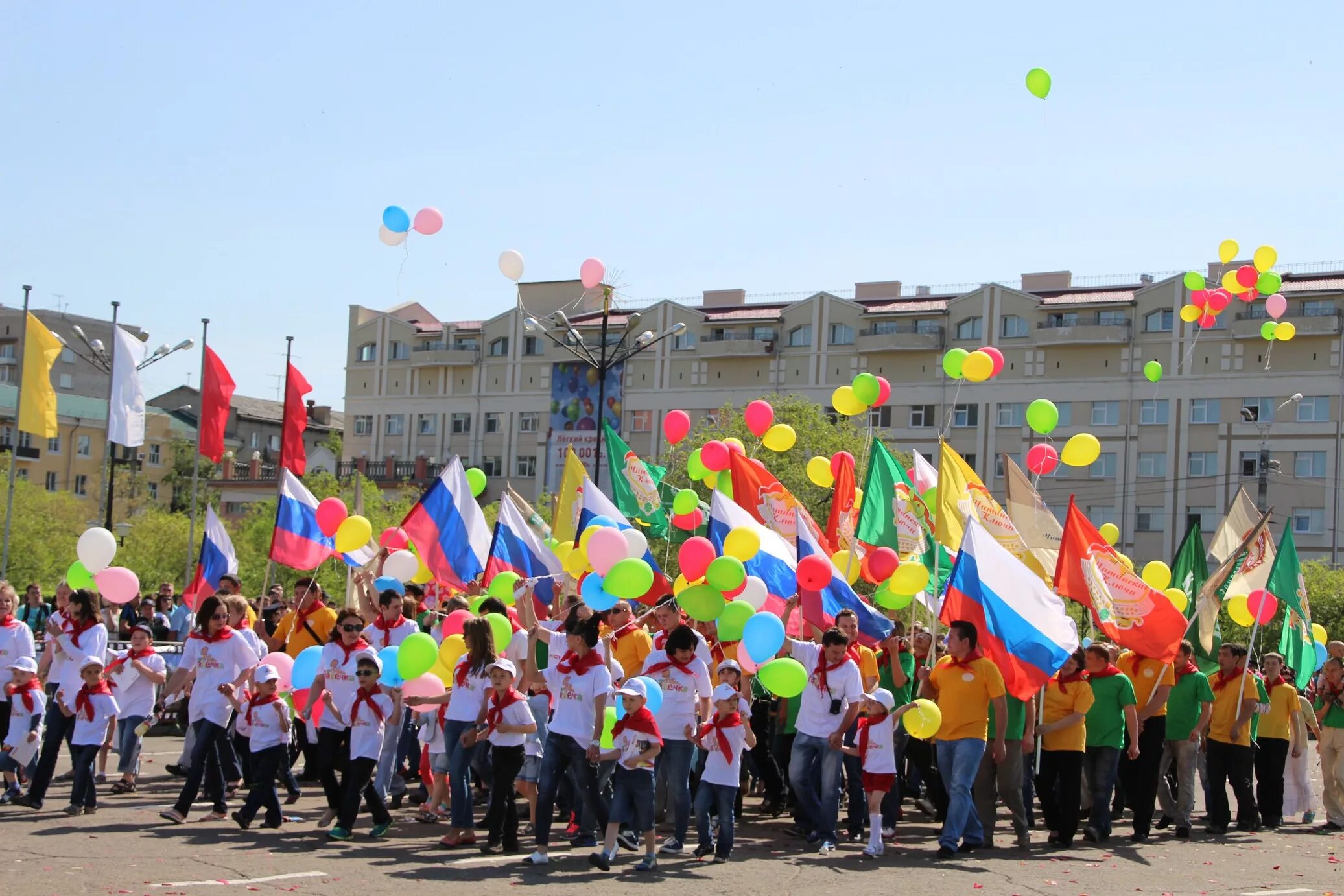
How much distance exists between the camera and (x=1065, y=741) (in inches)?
479

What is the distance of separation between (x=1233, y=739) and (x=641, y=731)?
6297 mm

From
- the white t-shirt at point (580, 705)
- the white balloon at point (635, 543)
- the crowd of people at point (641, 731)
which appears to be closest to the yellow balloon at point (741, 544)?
the crowd of people at point (641, 731)

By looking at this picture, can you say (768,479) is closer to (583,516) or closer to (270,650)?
(583,516)

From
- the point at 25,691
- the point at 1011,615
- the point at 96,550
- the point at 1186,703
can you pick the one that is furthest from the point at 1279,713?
the point at 96,550

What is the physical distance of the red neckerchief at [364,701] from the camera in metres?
10.8

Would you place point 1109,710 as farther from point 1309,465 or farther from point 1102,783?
point 1309,465

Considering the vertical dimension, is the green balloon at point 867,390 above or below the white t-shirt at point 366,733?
above

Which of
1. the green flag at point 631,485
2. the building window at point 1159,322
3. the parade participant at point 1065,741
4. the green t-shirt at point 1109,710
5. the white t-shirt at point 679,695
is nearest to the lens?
the white t-shirt at point 679,695

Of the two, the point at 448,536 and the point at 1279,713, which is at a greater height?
the point at 448,536

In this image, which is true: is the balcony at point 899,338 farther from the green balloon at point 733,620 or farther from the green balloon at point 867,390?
the green balloon at point 733,620

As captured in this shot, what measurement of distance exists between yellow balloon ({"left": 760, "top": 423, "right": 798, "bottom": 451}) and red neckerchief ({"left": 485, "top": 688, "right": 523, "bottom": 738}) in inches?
353

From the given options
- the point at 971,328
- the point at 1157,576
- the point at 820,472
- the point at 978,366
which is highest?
the point at 971,328

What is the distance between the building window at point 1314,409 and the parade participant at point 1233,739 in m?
48.6

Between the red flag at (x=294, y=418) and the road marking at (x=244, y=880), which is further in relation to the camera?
the red flag at (x=294, y=418)
